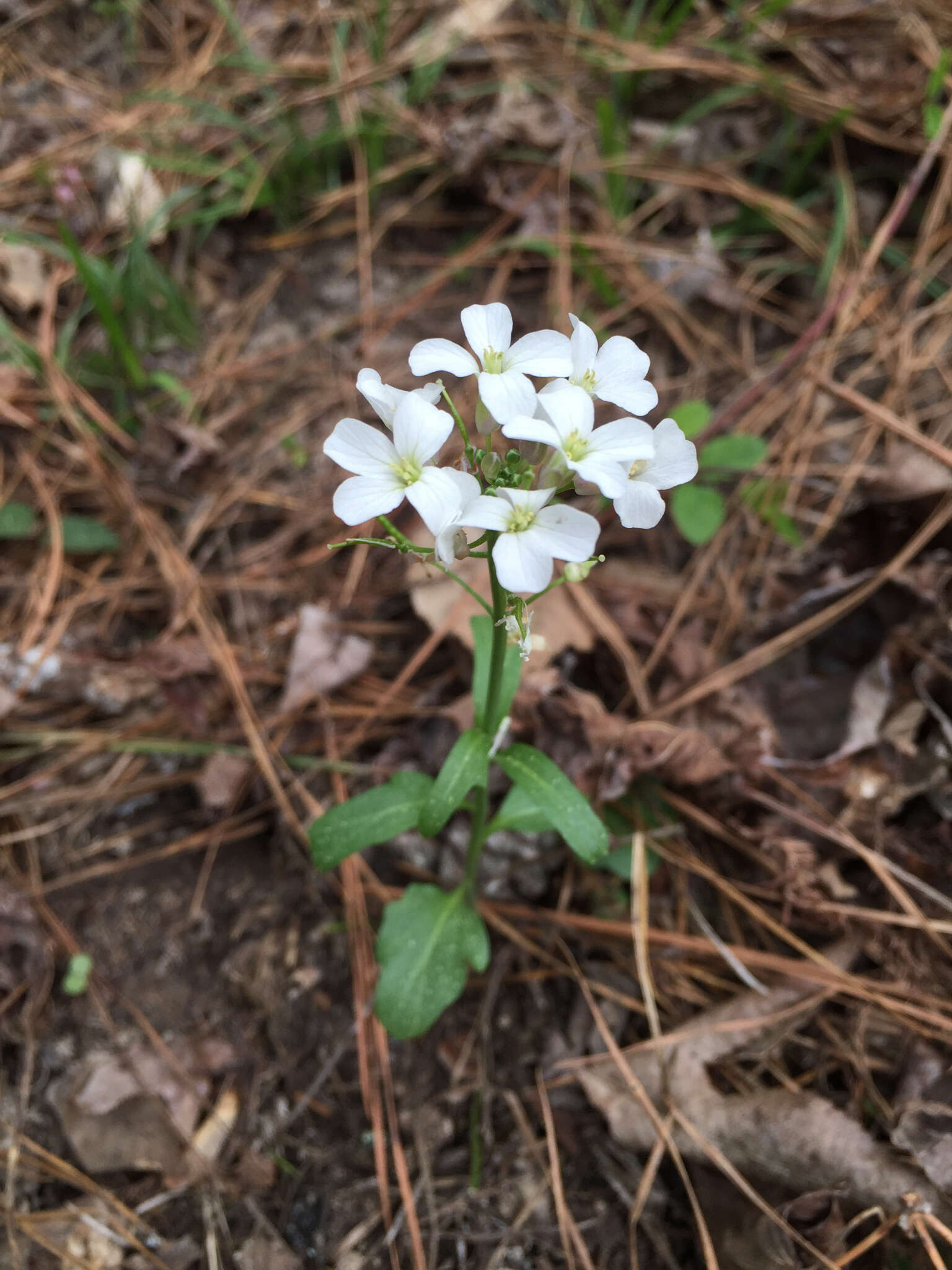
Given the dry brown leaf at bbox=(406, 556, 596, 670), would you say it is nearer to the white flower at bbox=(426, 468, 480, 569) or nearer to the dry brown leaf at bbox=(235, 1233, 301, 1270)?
the white flower at bbox=(426, 468, 480, 569)

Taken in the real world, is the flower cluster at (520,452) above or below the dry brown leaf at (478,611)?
above

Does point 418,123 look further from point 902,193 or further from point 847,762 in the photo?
point 847,762

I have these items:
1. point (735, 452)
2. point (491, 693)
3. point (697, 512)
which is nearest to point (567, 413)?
point (491, 693)

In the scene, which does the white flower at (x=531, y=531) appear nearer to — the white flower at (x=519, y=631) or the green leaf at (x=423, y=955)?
the white flower at (x=519, y=631)

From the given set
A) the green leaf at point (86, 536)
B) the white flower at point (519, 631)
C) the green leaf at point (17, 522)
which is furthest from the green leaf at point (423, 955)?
the green leaf at point (17, 522)

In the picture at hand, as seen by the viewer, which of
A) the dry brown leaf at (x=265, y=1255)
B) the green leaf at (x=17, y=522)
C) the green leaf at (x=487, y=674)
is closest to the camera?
the green leaf at (x=487, y=674)

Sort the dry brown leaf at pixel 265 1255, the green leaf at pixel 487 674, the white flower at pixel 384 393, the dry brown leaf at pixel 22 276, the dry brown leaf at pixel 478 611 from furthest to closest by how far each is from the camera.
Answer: the dry brown leaf at pixel 22 276 < the dry brown leaf at pixel 478 611 < the dry brown leaf at pixel 265 1255 < the green leaf at pixel 487 674 < the white flower at pixel 384 393

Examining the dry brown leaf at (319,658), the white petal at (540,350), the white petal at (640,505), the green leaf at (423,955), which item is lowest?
the green leaf at (423,955)

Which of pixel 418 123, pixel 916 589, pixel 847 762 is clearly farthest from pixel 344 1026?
pixel 418 123
